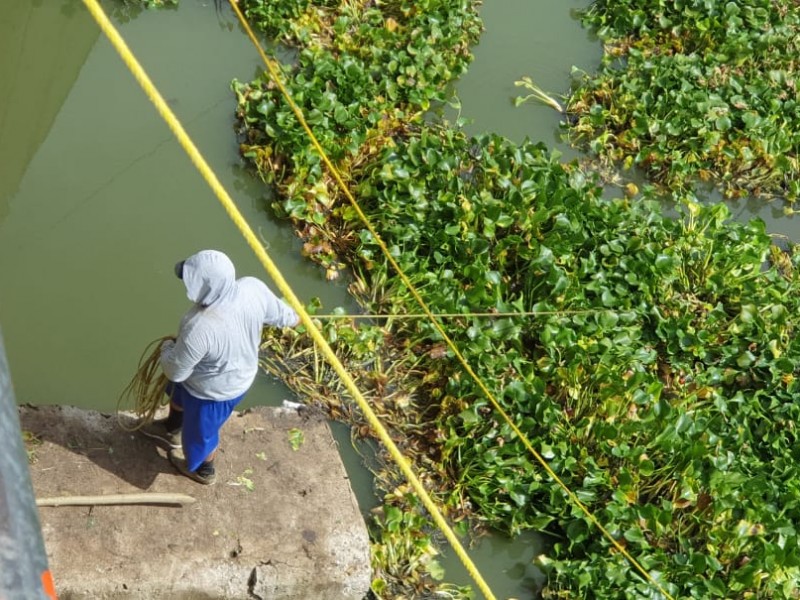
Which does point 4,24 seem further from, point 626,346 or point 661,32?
point 661,32

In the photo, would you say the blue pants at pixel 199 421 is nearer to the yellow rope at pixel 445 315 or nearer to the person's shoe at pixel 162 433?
the person's shoe at pixel 162 433

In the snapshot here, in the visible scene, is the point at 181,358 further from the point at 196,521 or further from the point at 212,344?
the point at 196,521

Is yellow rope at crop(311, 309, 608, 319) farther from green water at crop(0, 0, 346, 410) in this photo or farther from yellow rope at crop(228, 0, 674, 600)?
green water at crop(0, 0, 346, 410)

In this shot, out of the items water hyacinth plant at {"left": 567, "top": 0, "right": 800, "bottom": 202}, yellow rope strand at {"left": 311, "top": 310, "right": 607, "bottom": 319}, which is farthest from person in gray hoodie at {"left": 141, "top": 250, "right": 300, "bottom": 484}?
water hyacinth plant at {"left": 567, "top": 0, "right": 800, "bottom": 202}

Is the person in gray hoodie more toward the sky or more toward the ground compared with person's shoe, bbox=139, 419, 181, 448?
more toward the sky

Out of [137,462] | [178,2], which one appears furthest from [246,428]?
[178,2]

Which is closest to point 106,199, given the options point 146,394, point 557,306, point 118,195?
point 118,195

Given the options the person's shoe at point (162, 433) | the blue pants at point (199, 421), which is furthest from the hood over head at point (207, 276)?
the person's shoe at point (162, 433)
